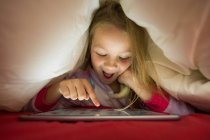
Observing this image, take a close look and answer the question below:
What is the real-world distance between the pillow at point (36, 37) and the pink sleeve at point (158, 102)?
27 cm

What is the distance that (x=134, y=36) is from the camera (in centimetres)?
86

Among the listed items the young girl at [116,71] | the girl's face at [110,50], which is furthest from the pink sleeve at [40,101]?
the girl's face at [110,50]

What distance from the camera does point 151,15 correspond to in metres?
0.71

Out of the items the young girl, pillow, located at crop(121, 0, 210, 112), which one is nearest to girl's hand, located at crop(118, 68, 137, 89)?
the young girl

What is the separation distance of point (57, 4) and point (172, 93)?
1.25ft

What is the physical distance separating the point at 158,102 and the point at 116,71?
0.15 m

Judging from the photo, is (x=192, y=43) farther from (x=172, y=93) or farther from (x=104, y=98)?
(x=104, y=98)

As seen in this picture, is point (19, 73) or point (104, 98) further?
point (104, 98)

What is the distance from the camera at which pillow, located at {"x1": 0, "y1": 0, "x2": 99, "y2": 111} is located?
69 centimetres

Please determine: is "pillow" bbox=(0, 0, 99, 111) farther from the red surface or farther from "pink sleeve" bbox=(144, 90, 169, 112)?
"pink sleeve" bbox=(144, 90, 169, 112)

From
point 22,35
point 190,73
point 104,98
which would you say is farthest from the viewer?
point 104,98

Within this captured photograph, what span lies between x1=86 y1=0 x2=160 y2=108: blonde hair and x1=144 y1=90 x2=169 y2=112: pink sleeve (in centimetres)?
3

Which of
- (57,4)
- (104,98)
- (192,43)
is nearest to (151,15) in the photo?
(192,43)

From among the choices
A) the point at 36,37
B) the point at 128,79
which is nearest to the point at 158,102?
the point at 128,79
